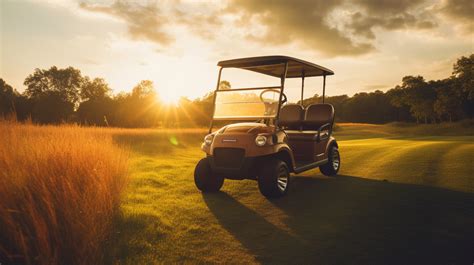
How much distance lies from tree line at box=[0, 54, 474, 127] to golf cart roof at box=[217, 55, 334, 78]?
1871 centimetres

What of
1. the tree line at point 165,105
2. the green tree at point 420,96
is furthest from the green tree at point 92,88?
the green tree at point 420,96

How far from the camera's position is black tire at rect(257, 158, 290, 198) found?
5.93m

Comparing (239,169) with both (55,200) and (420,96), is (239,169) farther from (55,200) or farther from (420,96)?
(420,96)

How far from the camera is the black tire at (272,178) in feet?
19.5

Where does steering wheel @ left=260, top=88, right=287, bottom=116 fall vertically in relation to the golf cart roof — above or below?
below

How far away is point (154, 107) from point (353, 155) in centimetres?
3654

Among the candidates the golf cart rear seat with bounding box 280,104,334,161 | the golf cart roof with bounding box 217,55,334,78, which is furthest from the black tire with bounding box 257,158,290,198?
the golf cart roof with bounding box 217,55,334,78

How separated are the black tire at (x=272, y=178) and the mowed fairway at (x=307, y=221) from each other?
0.55ft

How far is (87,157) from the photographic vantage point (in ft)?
18.2

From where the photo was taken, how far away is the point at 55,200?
4.12m

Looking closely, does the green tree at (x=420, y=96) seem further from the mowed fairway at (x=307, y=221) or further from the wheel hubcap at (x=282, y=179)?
the wheel hubcap at (x=282, y=179)

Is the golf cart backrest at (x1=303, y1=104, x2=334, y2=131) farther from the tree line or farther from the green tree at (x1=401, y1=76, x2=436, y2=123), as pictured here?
the green tree at (x1=401, y1=76, x2=436, y2=123)

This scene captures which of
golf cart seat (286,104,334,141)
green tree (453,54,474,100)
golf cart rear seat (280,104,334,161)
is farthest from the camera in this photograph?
green tree (453,54,474,100)

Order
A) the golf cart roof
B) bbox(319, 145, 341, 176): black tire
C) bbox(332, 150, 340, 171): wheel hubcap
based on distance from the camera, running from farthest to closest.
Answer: bbox(332, 150, 340, 171): wheel hubcap
bbox(319, 145, 341, 176): black tire
the golf cart roof
